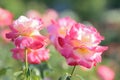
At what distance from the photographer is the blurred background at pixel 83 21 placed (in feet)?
12.8

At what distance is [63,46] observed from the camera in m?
2.17

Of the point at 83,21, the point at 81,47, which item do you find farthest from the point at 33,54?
the point at 83,21

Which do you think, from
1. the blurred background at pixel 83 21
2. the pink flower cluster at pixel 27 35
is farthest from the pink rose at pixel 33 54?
the blurred background at pixel 83 21

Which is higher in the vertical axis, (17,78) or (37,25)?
(37,25)

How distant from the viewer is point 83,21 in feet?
34.1

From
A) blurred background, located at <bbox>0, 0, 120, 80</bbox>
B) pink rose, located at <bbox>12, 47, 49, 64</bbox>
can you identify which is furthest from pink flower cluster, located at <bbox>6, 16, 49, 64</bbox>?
blurred background, located at <bbox>0, 0, 120, 80</bbox>

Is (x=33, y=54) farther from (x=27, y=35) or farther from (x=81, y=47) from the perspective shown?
(x=81, y=47)

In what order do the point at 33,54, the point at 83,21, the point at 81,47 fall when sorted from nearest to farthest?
1. the point at 81,47
2. the point at 33,54
3. the point at 83,21

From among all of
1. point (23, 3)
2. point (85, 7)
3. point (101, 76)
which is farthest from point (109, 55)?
point (85, 7)

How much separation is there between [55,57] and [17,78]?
1526 millimetres

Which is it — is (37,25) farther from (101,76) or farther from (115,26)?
(115,26)

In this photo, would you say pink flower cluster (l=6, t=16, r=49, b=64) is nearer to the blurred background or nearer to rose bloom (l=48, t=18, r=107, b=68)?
rose bloom (l=48, t=18, r=107, b=68)

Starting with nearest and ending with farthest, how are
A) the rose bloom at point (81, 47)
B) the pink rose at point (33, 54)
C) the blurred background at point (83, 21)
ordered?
the rose bloom at point (81, 47), the pink rose at point (33, 54), the blurred background at point (83, 21)

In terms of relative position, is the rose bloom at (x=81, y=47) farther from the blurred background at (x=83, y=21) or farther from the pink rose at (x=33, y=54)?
the blurred background at (x=83, y=21)
